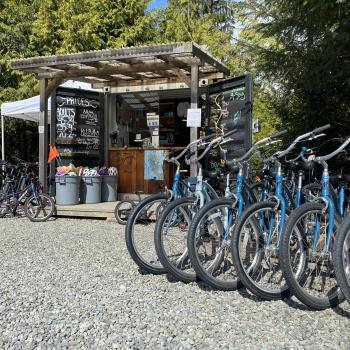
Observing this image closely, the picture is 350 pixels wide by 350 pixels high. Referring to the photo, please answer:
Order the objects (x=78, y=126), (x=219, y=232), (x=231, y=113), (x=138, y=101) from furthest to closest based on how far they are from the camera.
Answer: (x=138, y=101)
(x=78, y=126)
(x=231, y=113)
(x=219, y=232)

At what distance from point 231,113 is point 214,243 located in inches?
158

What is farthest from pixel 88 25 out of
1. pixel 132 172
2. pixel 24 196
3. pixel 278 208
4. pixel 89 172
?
pixel 278 208

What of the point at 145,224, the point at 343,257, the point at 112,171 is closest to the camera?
the point at 343,257

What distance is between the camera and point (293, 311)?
3.42 metres

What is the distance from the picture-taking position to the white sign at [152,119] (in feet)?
36.0

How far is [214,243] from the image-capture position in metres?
4.08

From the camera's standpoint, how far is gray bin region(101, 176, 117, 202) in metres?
9.34

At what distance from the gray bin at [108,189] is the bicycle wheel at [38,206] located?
134 centimetres

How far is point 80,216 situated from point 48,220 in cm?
56

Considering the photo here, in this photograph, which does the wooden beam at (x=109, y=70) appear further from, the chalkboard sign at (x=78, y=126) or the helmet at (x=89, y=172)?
the helmet at (x=89, y=172)

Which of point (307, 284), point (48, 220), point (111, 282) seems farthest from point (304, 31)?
point (48, 220)

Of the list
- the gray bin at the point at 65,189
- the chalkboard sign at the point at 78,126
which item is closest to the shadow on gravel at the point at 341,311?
the gray bin at the point at 65,189

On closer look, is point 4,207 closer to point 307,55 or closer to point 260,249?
point 307,55

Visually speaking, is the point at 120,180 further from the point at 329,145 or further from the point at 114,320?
the point at 114,320
